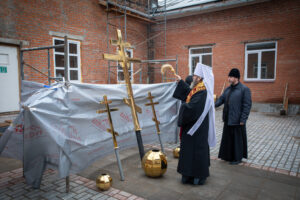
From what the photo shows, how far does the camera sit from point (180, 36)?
12977 mm

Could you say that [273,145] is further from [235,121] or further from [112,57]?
[112,57]

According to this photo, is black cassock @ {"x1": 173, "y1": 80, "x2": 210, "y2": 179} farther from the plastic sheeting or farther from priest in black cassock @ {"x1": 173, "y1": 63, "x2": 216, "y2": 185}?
the plastic sheeting

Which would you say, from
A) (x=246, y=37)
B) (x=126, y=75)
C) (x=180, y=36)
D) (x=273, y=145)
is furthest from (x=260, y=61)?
(x=126, y=75)

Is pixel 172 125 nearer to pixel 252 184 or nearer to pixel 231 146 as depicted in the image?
pixel 231 146

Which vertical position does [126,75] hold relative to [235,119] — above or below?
above

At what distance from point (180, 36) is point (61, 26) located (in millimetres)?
6734

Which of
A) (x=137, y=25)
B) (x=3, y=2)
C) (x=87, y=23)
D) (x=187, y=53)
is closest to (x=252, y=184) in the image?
(x=3, y=2)

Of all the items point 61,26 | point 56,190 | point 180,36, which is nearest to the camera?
point 56,190

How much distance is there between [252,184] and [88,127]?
2763mm

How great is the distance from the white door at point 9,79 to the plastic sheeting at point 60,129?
3877mm

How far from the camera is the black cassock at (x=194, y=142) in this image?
11.4 feet

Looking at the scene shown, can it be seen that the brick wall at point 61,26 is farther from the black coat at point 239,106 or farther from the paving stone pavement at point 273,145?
the black coat at point 239,106

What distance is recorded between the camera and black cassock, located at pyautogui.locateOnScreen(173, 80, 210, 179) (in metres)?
3.46

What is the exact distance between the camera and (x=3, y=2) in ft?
22.3
